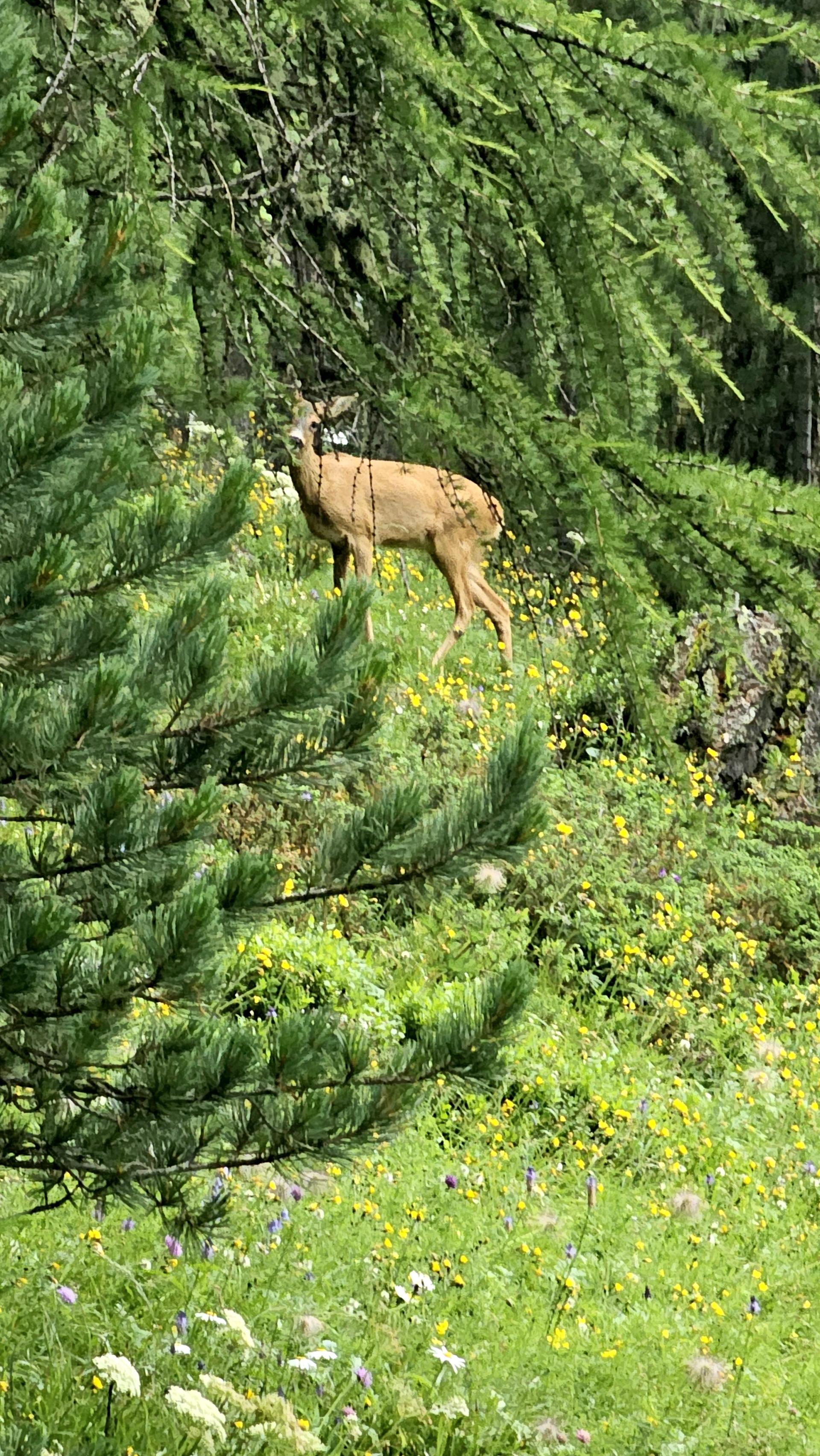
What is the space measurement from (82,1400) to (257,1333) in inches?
19.3

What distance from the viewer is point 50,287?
5.45 feet

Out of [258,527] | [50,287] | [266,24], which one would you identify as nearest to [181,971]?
[50,287]

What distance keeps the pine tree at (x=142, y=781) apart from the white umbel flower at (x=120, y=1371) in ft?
2.00

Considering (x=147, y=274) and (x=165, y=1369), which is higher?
(x=147, y=274)

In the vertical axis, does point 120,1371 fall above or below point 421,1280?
above

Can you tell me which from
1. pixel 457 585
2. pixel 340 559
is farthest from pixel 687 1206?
pixel 457 585

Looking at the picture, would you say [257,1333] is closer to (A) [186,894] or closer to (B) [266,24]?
(A) [186,894]

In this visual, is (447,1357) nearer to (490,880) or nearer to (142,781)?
(142,781)

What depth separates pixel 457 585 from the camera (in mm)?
9172

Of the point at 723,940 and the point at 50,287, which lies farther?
the point at 723,940

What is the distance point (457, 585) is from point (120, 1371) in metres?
6.85

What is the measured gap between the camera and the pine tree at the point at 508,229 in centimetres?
190

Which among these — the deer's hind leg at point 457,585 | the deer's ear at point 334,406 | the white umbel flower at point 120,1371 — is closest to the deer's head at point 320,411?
the deer's ear at point 334,406

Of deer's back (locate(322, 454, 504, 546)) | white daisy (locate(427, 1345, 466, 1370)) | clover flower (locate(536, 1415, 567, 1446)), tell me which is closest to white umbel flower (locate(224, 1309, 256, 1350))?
white daisy (locate(427, 1345, 466, 1370))
